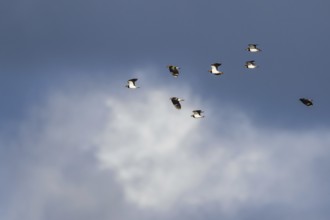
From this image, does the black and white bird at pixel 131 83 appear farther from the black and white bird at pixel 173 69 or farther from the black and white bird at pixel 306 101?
the black and white bird at pixel 306 101

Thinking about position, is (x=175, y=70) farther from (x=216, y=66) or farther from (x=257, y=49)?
(x=257, y=49)

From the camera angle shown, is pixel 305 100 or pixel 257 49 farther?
pixel 257 49

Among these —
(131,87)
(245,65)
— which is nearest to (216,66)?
(245,65)

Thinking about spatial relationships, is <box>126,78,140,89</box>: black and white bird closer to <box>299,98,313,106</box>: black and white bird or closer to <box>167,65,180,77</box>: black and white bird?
<box>167,65,180,77</box>: black and white bird

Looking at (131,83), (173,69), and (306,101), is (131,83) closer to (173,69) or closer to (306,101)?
(173,69)

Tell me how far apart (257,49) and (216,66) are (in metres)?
11.4

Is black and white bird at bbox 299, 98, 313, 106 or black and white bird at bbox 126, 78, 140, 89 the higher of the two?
black and white bird at bbox 126, 78, 140, 89

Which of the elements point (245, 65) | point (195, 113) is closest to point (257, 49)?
point (245, 65)

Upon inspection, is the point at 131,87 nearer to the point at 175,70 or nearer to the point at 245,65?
the point at 175,70

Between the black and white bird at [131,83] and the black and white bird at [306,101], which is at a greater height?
the black and white bird at [131,83]

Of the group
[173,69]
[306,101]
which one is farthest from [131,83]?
[306,101]

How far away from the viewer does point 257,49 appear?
18662 cm

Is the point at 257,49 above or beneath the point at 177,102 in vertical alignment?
above

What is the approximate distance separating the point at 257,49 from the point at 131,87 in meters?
28.4
